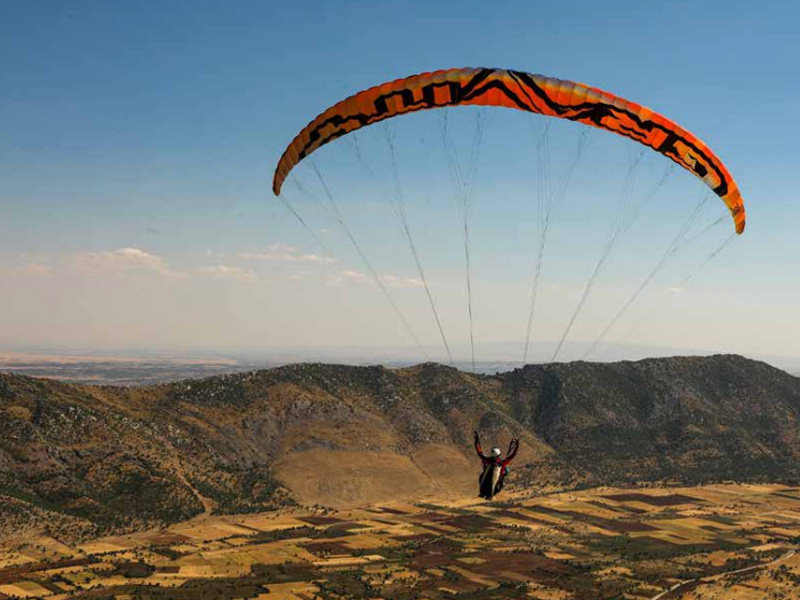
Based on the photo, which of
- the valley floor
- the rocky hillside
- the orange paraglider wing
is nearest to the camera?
the orange paraglider wing

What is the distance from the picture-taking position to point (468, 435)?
12238cm

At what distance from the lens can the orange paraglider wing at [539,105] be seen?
25.5 metres

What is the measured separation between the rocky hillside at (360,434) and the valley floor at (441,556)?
905cm

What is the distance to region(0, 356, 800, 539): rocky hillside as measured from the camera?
81.4 m

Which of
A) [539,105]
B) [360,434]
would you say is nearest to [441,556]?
[539,105]

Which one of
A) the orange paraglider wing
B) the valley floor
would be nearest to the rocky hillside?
the valley floor

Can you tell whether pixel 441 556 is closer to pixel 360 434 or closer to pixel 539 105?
pixel 539 105

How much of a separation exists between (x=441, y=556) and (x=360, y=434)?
4986 cm

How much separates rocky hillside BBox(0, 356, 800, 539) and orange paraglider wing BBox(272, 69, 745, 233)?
60.5 m

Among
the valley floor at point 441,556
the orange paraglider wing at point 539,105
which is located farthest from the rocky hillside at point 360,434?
the orange paraglider wing at point 539,105

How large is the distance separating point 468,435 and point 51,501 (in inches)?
2650

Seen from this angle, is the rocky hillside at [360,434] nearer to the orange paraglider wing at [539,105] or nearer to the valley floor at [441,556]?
the valley floor at [441,556]

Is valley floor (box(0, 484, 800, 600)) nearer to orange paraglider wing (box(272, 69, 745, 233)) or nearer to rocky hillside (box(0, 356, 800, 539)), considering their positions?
rocky hillside (box(0, 356, 800, 539))

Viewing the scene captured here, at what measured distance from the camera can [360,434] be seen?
11244cm
